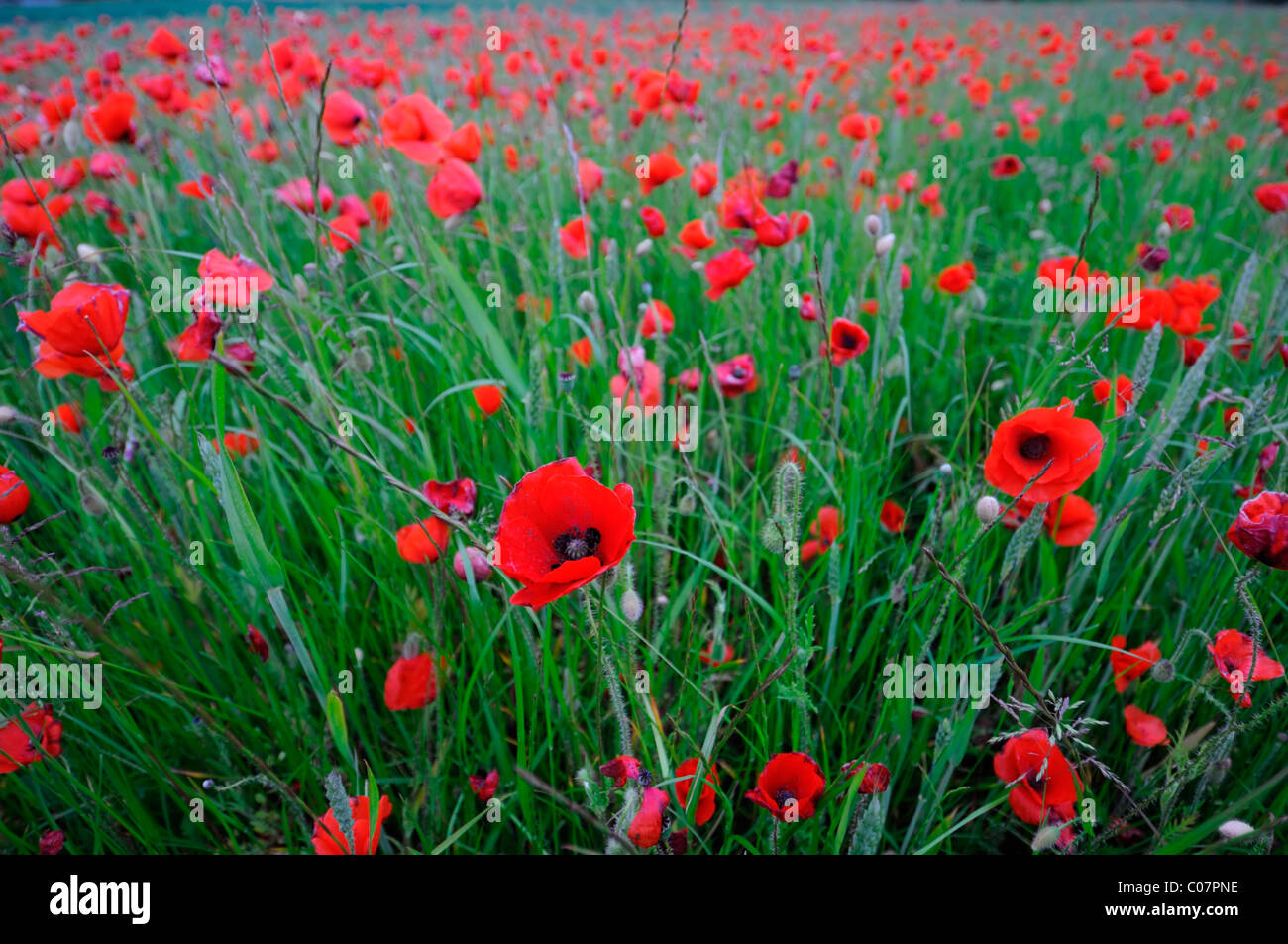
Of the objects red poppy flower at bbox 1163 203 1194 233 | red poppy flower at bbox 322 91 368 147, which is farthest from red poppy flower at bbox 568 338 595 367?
red poppy flower at bbox 1163 203 1194 233

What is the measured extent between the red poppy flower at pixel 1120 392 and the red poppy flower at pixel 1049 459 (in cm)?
21

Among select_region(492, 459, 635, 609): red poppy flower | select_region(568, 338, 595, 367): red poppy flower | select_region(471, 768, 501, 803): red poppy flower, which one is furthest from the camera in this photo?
select_region(568, 338, 595, 367): red poppy flower

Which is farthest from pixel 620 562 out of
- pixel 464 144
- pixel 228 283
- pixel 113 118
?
pixel 113 118

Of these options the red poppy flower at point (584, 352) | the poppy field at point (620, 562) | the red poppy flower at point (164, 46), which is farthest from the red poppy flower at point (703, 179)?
the red poppy flower at point (164, 46)

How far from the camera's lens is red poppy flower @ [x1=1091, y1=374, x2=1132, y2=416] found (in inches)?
40.4

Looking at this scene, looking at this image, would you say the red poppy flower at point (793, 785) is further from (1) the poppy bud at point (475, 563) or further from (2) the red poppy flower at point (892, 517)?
(2) the red poppy flower at point (892, 517)

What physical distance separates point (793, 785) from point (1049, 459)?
464 mm

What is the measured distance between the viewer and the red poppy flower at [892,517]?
1.22m

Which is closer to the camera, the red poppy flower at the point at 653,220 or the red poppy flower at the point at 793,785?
the red poppy flower at the point at 793,785

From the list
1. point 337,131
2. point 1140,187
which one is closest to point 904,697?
point 337,131

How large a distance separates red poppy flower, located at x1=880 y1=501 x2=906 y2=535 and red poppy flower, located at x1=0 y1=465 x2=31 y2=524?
1.27 meters

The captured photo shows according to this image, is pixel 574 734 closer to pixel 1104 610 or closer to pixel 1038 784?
pixel 1038 784

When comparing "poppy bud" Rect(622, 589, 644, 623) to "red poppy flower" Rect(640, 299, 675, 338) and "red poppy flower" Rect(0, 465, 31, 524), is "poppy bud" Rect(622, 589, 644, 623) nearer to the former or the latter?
"red poppy flower" Rect(640, 299, 675, 338)
